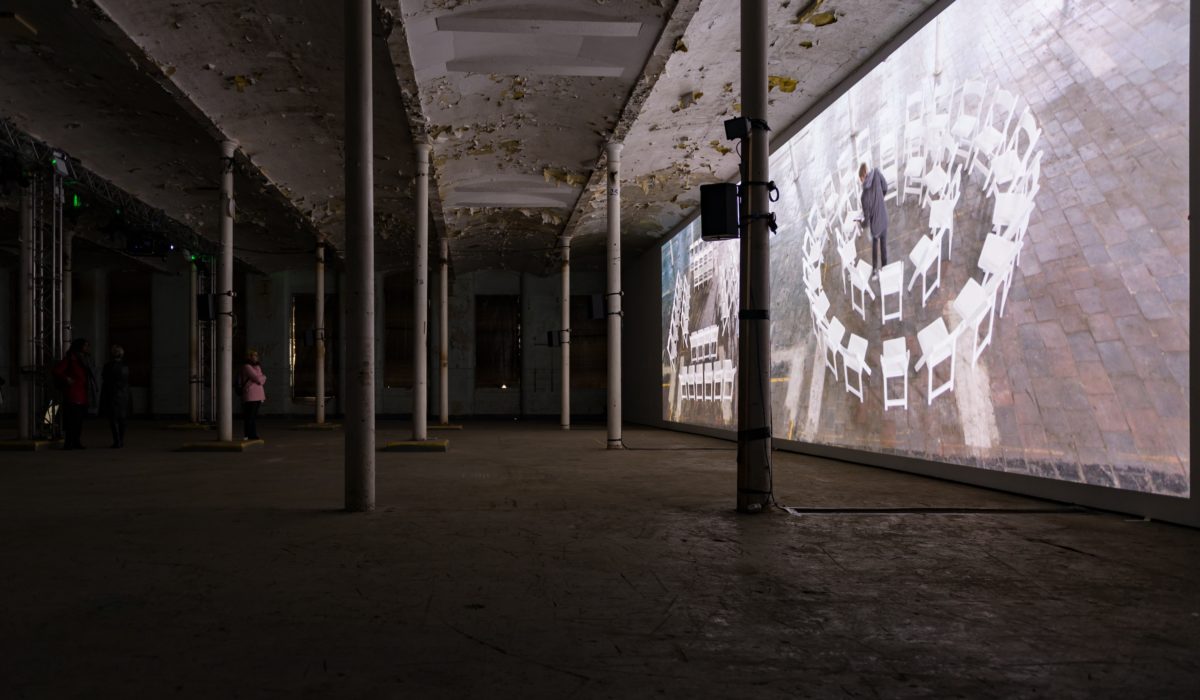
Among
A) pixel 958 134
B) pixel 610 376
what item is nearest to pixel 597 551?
pixel 958 134

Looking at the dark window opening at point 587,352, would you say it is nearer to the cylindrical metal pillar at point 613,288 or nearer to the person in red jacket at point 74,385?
the cylindrical metal pillar at point 613,288

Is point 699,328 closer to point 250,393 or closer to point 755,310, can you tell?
Result: point 250,393

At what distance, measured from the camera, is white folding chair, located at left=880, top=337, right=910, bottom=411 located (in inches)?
339

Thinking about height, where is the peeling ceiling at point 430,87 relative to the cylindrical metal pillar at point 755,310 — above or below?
above

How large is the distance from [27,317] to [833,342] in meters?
12.5

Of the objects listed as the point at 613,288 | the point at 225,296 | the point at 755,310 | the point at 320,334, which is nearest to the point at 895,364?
the point at 755,310

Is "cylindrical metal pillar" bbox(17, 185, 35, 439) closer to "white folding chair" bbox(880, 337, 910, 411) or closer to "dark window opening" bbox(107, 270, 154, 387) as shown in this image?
"white folding chair" bbox(880, 337, 910, 411)

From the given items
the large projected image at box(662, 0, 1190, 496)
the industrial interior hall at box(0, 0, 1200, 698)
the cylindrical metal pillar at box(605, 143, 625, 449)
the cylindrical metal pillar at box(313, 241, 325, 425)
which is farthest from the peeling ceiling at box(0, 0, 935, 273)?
the cylindrical metal pillar at box(313, 241, 325, 425)

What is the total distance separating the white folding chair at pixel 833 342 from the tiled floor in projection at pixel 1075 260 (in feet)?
4.20

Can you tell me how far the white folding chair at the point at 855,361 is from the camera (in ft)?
31.2

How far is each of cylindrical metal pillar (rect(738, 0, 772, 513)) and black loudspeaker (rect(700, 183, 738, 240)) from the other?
0.13 m

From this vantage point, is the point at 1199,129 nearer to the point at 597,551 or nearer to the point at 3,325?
the point at 597,551

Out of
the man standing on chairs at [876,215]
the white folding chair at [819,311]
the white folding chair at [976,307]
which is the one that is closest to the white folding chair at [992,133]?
the white folding chair at [976,307]

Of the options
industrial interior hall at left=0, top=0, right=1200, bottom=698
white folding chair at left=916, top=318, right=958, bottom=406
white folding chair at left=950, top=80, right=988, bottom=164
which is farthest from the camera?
white folding chair at left=916, top=318, right=958, bottom=406
